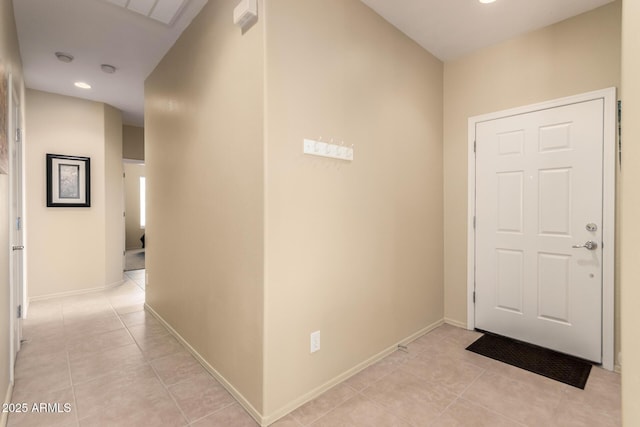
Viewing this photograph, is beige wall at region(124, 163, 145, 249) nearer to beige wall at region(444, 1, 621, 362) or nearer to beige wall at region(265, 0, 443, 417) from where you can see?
beige wall at region(265, 0, 443, 417)

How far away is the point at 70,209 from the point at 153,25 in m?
3.15

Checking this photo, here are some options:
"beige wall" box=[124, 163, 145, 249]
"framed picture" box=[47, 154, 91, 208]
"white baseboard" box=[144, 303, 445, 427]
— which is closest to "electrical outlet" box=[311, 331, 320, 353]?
"white baseboard" box=[144, 303, 445, 427]

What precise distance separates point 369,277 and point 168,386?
1.64m

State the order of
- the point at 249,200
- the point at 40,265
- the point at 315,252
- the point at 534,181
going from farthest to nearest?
the point at 40,265
the point at 534,181
the point at 315,252
the point at 249,200

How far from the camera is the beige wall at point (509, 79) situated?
2.39m

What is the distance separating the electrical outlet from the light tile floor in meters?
0.32

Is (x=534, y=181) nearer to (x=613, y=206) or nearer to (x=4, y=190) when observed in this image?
(x=613, y=206)

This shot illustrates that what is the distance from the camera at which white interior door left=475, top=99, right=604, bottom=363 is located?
2453mm

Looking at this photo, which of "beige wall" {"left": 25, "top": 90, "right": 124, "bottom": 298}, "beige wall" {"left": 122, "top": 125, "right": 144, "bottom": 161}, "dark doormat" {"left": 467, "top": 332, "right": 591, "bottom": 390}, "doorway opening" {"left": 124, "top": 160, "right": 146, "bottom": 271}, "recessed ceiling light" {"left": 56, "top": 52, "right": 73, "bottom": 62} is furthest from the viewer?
"doorway opening" {"left": 124, "top": 160, "right": 146, "bottom": 271}

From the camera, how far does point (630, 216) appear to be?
2.95 ft

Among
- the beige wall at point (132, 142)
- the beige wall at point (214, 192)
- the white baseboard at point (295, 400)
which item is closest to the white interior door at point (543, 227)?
the white baseboard at point (295, 400)

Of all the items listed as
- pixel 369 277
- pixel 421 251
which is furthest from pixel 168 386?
pixel 421 251

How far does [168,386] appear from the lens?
2.14 meters

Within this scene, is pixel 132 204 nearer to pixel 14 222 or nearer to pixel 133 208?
pixel 133 208
